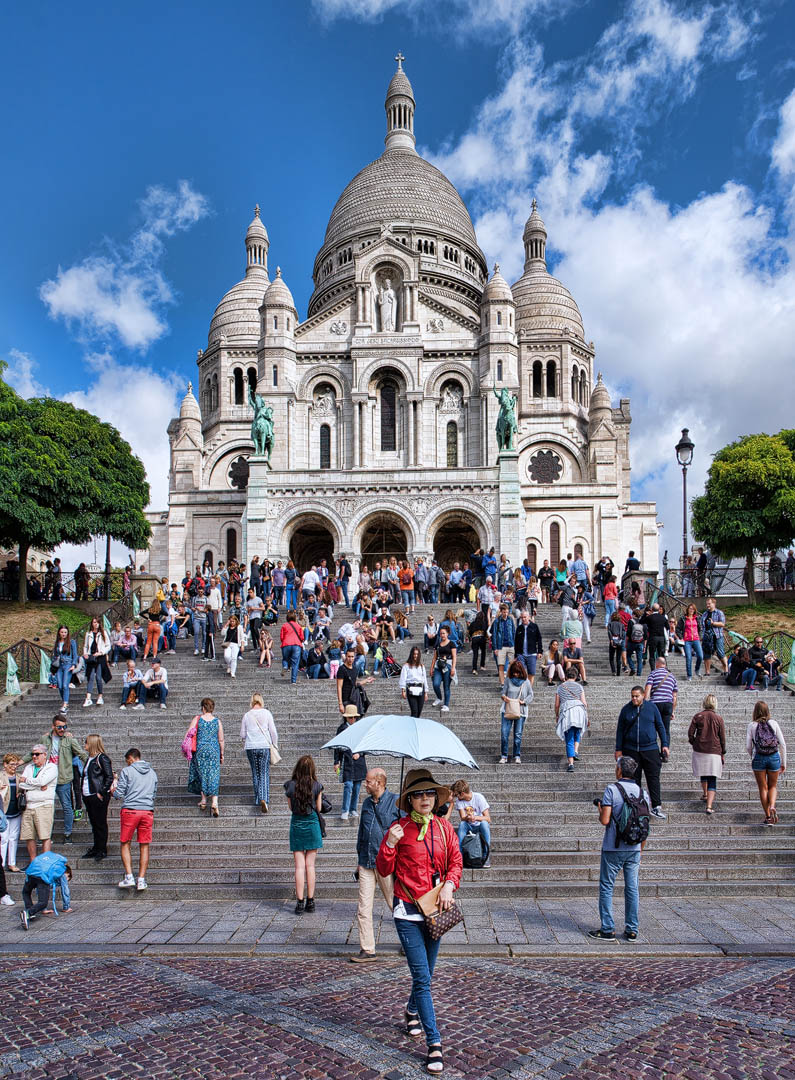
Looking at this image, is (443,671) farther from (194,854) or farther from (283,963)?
(283,963)

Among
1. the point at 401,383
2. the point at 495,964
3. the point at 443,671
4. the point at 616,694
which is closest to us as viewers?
the point at 495,964

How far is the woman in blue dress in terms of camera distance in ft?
37.0

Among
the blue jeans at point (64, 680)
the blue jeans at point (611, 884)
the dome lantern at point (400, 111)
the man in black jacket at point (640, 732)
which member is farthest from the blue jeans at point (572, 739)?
the dome lantern at point (400, 111)

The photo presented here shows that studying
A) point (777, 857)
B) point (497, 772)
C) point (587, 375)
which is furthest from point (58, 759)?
point (587, 375)

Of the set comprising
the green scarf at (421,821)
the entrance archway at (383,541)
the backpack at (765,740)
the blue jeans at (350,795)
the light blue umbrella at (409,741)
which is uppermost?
the entrance archway at (383,541)

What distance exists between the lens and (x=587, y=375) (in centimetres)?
5122

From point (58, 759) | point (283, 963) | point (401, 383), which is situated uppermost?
point (401, 383)

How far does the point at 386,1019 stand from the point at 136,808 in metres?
4.70

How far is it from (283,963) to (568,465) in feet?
135

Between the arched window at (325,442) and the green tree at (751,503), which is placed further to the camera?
the arched window at (325,442)

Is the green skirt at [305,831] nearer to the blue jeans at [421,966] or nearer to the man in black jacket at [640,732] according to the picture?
the blue jeans at [421,966]

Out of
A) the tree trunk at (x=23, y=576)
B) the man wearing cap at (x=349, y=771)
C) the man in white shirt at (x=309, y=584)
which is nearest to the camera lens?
the man wearing cap at (x=349, y=771)

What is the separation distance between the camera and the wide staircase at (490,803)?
10109mm

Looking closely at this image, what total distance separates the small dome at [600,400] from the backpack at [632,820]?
133 ft
